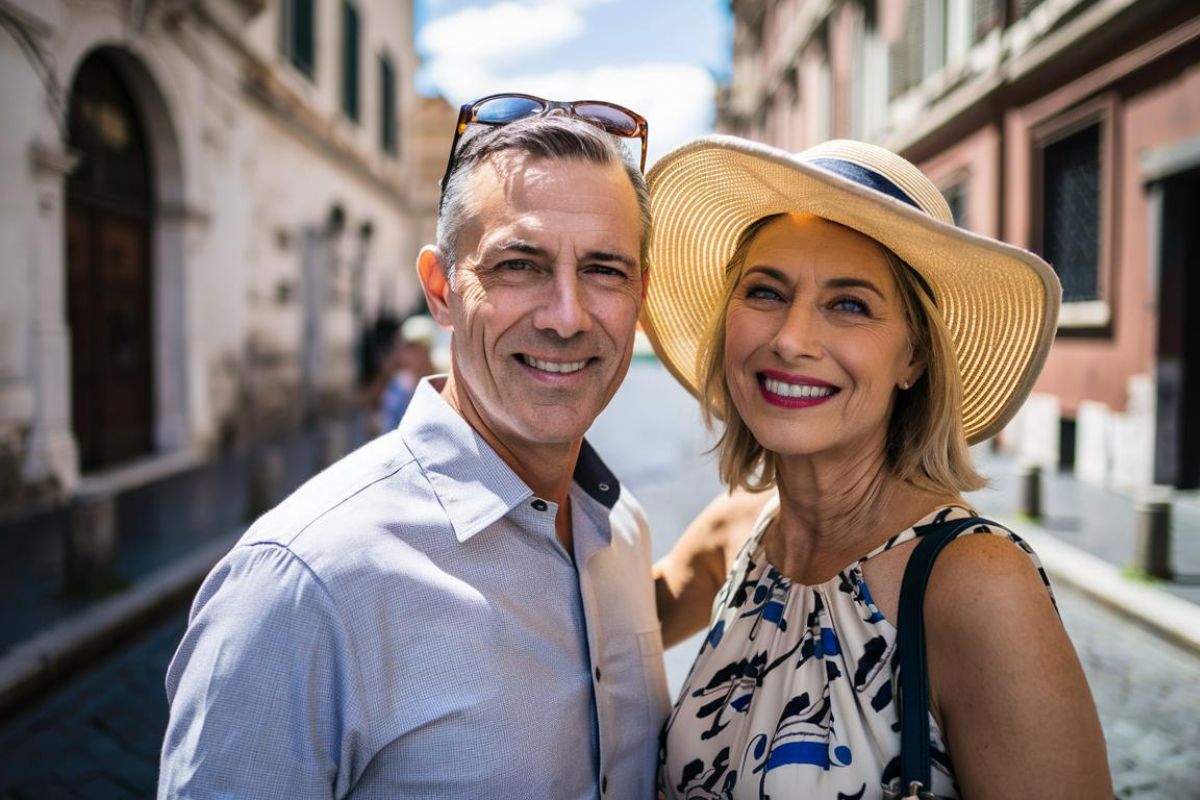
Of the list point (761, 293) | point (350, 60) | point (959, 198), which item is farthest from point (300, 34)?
point (761, 293)

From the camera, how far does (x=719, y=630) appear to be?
6.90 ft

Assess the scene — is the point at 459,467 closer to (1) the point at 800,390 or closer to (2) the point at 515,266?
(2) the point at 515,266

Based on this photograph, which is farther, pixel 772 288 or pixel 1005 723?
pixel 772 288

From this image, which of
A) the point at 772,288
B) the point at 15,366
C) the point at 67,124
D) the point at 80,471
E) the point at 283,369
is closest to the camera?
the point at 772,288

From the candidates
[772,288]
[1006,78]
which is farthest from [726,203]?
[1006,78]

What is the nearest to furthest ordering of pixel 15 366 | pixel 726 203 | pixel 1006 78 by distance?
pixel 726 203 → pixel 15 366 → pixel 1006 78

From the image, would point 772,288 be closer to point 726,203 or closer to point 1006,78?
point 726,203

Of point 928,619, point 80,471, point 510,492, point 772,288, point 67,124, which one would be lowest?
point 80,471

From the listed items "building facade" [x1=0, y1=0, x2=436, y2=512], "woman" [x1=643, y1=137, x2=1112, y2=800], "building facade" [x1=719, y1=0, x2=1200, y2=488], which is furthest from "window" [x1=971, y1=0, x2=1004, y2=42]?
"woman" [x1=643, y1=137, x2=1112, y2=800]

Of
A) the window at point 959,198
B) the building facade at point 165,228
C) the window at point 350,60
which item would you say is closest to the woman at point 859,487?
the building facade at point 165,228

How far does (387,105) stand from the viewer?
23078mm

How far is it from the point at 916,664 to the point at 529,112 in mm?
1244

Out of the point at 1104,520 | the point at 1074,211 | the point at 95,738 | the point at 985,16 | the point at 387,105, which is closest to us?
the point at 95,738

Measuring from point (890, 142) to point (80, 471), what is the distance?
44.7 feet
